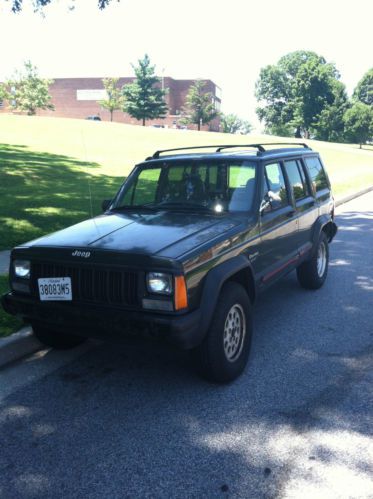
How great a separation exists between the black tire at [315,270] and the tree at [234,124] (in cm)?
13021

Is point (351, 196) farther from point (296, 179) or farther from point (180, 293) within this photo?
point (180, 293)

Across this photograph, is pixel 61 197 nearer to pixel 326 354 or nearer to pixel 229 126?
pixel 326 354

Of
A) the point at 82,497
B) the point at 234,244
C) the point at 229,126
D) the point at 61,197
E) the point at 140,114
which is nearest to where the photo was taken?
the point at 82,497

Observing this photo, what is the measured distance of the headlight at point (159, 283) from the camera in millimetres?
3326

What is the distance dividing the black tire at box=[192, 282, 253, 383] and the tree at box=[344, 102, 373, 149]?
200 ft

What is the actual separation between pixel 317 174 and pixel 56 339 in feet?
13.1

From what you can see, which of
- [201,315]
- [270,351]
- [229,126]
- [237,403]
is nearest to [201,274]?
[201,315]

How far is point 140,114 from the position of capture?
67.3 m

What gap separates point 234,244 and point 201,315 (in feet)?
2.60

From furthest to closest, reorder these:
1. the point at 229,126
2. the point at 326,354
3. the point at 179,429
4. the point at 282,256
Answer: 1. the point at 229,126
2. the point at 282,256
3. the point at 326,354
4. the point at 179,429

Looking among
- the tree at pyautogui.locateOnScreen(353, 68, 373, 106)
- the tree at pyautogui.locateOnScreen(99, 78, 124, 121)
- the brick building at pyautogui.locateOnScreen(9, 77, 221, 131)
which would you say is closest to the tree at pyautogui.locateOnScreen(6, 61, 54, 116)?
the tree at pyautogui.locateOnScreen(99, 78, 124, 121)

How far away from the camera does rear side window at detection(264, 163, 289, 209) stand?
4.70m

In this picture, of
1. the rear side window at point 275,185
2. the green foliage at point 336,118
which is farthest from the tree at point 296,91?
the rear side window at point 275,185

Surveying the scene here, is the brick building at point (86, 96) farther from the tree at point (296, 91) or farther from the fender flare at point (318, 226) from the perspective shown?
the fender flare at point (318, 226)
